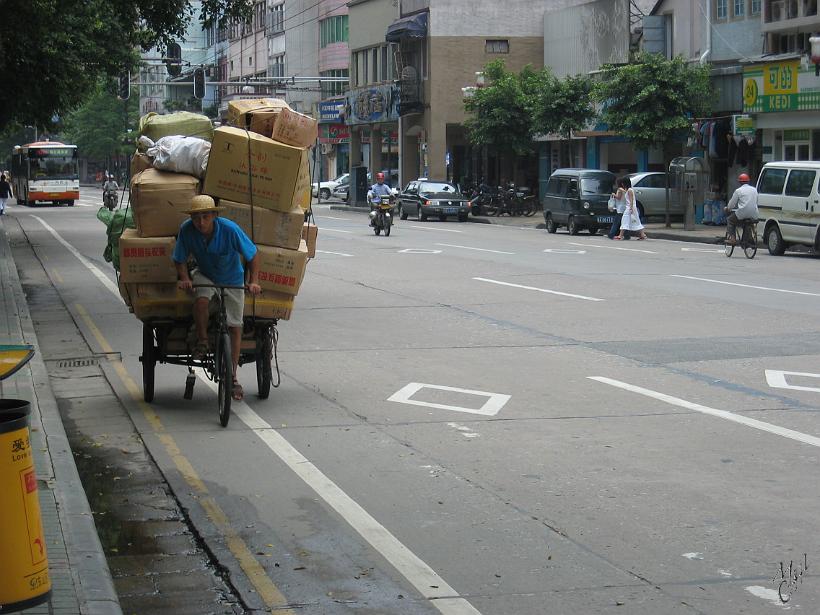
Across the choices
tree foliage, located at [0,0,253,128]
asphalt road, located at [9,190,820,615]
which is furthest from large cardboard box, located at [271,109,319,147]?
tree foliage, located at [0,0,253,128]

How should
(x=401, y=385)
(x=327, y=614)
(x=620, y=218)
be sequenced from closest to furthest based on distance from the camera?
(x=327, y=614) < (x=401, y=385) < (x=620, y=218)

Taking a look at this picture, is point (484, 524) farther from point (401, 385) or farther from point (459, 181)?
point (459, 181)

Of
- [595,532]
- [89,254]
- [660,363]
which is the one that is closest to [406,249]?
[89,254]

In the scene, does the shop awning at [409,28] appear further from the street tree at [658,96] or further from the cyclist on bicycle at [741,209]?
the cyclist on bicycle at [741,209]

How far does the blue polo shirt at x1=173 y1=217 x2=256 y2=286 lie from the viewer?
9.95 meters

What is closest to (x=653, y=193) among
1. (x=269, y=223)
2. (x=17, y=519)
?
(x=269, y=223)

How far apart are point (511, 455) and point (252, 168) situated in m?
3.25

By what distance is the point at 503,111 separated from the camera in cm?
5169

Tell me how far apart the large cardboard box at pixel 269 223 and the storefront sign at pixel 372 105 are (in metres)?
55.9

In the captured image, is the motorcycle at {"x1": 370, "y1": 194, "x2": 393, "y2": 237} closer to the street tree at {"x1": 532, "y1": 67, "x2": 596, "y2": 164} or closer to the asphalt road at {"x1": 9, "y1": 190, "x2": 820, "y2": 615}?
the street tree at {"x1": 532, "y1": 67, "x2": 596, "y2": 164}

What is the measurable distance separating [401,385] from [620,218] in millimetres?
26327

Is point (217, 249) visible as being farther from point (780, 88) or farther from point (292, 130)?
point (780, 88)

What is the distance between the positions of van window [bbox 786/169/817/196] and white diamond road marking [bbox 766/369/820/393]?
1674 cm

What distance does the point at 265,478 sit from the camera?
26.6 feet
